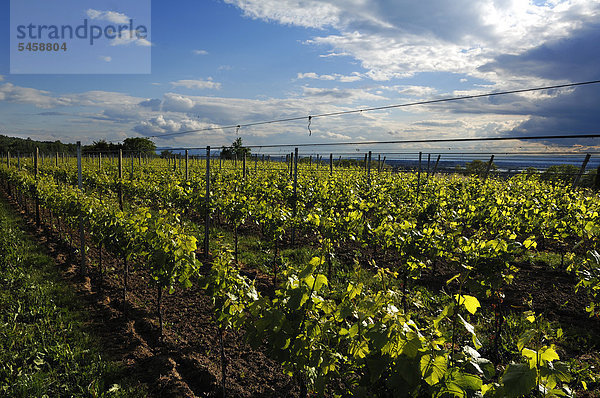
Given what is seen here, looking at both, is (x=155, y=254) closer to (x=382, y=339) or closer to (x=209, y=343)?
(x=209, y=343)

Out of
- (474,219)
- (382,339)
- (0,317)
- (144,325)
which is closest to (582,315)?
(474,219)

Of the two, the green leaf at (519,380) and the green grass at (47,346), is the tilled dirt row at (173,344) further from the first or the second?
the green leaf at (519,380)

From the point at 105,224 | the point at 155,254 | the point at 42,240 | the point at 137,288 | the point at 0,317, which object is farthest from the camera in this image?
the point at 42,240

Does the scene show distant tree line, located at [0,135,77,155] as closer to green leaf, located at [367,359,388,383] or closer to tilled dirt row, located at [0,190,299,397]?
tilled dirt row, located at [0,190,299,397]

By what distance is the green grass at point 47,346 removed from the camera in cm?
379

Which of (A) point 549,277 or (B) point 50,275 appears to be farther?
(A) point 549,277

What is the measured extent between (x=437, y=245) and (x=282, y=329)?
3.48 meters

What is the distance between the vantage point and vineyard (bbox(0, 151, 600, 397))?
1888mm

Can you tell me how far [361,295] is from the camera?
7.34 feet

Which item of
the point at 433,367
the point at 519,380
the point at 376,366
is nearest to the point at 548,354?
Result: the point at 519,380

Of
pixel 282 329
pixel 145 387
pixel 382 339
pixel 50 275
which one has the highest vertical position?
pixel 382 339

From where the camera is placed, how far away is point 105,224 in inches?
226

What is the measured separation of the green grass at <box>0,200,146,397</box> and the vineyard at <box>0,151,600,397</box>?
0.73m

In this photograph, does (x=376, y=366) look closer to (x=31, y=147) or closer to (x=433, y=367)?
(x=433, y=367)
